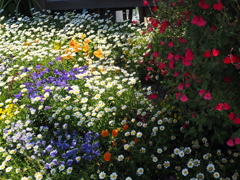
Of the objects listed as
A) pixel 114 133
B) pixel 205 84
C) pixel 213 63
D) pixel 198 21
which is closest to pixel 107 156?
pixel 114 133

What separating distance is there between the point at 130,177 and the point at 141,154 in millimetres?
215

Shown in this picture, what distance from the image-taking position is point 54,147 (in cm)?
272

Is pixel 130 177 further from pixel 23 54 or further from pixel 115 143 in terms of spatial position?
Answer: pixel 23 54

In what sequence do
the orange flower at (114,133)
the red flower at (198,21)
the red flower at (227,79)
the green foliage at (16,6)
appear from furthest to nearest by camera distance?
the green foliage at (16,6)
the orange flower at (114,133)
the red flower at (227,79)
the red flower at (198,21)

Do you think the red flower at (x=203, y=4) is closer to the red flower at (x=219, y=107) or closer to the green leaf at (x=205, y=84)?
the green leaf at (x=205, y=84)

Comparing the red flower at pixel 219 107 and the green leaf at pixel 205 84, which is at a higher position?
the green leaf at pixel 205 84

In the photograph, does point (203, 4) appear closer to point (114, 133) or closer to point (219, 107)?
point (219, 107)

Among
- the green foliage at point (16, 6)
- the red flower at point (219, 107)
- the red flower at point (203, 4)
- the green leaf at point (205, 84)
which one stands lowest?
the green foliage at point (16, 6)

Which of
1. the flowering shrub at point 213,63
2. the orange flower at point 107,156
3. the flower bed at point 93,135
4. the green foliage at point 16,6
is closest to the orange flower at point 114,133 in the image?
the flower bed at point 93,135

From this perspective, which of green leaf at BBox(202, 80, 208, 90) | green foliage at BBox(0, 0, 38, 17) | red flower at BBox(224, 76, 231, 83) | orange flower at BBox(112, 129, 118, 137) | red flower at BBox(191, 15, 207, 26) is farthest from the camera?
green foliage at BBox(0, 0, 38, 17)

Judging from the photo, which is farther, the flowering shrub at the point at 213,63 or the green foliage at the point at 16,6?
the green foliage at the point at 16,6

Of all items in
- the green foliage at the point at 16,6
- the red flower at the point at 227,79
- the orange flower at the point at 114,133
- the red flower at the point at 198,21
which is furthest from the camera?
the green foliage at the point at 16,6

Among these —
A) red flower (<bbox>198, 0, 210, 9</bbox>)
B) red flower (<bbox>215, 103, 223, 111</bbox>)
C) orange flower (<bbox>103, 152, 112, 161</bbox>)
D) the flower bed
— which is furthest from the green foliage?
red flower (<bbox>215, 103, 223, 111</bbox>)

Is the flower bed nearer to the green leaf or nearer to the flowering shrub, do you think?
the flowering shrub
